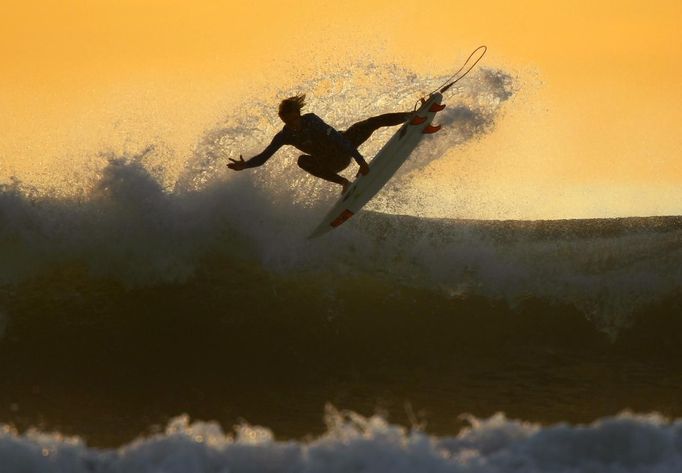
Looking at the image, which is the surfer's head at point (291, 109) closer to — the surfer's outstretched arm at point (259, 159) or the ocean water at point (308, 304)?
the surfer's outstretched arm at point (259, 159)

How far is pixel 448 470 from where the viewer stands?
902cm

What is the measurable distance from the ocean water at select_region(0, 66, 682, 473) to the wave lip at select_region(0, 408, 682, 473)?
364 mm

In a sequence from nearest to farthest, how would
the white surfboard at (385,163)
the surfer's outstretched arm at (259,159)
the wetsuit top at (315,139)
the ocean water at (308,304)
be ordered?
the surfer's outstretched arm at (259,159) → the wetsuit top at (315,139) → the ocean water at (308,304) → the white surfboard at (385,163)

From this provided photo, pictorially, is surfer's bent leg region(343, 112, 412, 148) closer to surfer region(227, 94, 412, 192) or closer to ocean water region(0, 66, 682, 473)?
surfer region(227, 94, 412, 192)

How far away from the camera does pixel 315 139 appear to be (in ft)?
35.6

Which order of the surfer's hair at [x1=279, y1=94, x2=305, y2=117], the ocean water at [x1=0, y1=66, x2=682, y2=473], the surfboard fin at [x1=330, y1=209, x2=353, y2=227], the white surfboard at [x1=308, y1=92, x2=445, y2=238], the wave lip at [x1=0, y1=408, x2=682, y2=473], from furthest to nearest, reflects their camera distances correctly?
the surfboard fin at [x1=330, y1=209, x2=353, y2=227] < the white surfboard at [x1=308, y1=92, x2=445, y2=238] < the ocean water at [x1=0, y1=66, x2=682, y2=473] < the surfer's hair at [x1=279, y1=94, x2=305, y2=117] < the wave lip at [x1=0, y1=408, x2=682, y2=473]

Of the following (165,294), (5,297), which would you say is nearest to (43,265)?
(5,297)

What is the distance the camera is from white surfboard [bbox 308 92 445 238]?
11.5m

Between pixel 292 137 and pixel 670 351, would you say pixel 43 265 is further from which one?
pixel 670 351

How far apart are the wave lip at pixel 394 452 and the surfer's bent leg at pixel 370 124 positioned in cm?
269

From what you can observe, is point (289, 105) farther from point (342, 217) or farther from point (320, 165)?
point (342, 217)

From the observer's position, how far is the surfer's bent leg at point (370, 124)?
1098cm

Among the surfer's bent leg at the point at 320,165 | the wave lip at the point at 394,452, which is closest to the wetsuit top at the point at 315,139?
the surfer's bent leg at the point at 320,165

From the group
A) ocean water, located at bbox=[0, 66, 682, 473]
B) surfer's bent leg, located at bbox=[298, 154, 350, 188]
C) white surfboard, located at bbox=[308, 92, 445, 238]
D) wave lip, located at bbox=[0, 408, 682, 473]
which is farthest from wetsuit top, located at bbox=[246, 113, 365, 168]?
wave lip, located at bbox=[0, 408, 682, 473]
